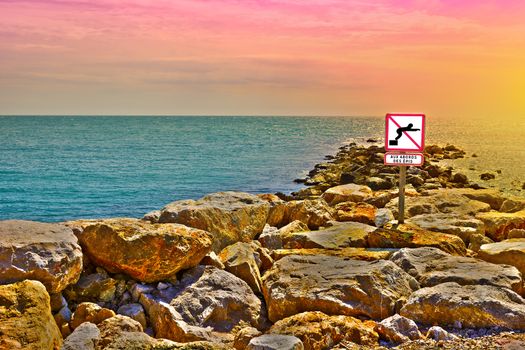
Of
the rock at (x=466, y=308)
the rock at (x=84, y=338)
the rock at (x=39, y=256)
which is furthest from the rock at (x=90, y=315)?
the rock at (x=466, y=308)

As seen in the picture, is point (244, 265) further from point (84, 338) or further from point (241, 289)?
point (84, 338)

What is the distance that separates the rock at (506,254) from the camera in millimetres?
8812

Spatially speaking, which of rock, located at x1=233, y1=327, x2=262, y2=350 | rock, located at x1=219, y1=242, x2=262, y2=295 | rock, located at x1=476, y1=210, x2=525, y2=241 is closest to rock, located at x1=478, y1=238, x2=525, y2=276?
rock, located at x1=476, y1=210, x2=525, y2=241

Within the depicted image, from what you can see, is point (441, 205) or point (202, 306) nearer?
point (202, 306)

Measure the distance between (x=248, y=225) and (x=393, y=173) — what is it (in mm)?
19288

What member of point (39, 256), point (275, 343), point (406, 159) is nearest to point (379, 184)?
point (406, 159)

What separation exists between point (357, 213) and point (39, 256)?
7174mm

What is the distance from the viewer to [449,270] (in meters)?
8.00

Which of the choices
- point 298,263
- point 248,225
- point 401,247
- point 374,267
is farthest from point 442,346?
point 248,225

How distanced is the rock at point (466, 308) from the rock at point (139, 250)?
10.0 ft

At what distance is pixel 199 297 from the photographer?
7.46m

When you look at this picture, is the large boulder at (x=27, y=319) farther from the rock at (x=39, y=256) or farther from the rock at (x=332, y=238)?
the rock at (x=332, y=238)

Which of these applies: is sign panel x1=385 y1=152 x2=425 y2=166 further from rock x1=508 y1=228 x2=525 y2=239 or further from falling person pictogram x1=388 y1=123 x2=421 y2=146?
rock x1=508 y1=228 x2=525 y2=239

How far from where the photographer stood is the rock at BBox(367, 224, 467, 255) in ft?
31.1
